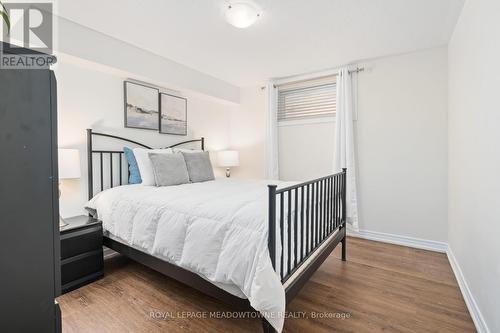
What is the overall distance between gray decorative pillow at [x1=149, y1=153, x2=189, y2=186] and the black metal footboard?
132cm

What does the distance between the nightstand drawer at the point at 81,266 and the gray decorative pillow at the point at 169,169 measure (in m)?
0.85

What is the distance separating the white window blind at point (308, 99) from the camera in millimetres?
3504

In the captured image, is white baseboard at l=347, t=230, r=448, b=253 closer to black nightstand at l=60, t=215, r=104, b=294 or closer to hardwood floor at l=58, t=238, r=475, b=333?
hardwood floor at l=58, t=238, r=475, b=333

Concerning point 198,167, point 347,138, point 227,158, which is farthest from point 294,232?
point 227,158

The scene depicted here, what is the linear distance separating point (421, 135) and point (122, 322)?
3433 mm

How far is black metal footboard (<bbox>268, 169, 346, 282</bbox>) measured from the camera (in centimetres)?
139

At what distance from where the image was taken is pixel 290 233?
156cm

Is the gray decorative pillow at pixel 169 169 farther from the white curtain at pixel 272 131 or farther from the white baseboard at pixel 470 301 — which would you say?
the white baseboard at pixel 470 301

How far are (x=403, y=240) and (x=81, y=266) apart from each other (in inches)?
136


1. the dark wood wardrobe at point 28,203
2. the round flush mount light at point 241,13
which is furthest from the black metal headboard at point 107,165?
the dark wood wardrobe at point 28,203

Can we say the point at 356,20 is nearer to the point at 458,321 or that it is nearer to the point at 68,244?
the point at 458,321

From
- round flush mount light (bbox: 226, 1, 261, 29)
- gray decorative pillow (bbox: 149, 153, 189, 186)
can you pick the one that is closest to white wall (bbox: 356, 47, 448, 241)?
round flush mount light (bbox: 226, 1, 261, 29)

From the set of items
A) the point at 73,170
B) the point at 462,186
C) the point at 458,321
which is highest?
the point at 73,170

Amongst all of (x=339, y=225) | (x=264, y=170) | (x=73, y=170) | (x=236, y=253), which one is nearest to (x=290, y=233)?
(x=236, y=253)
